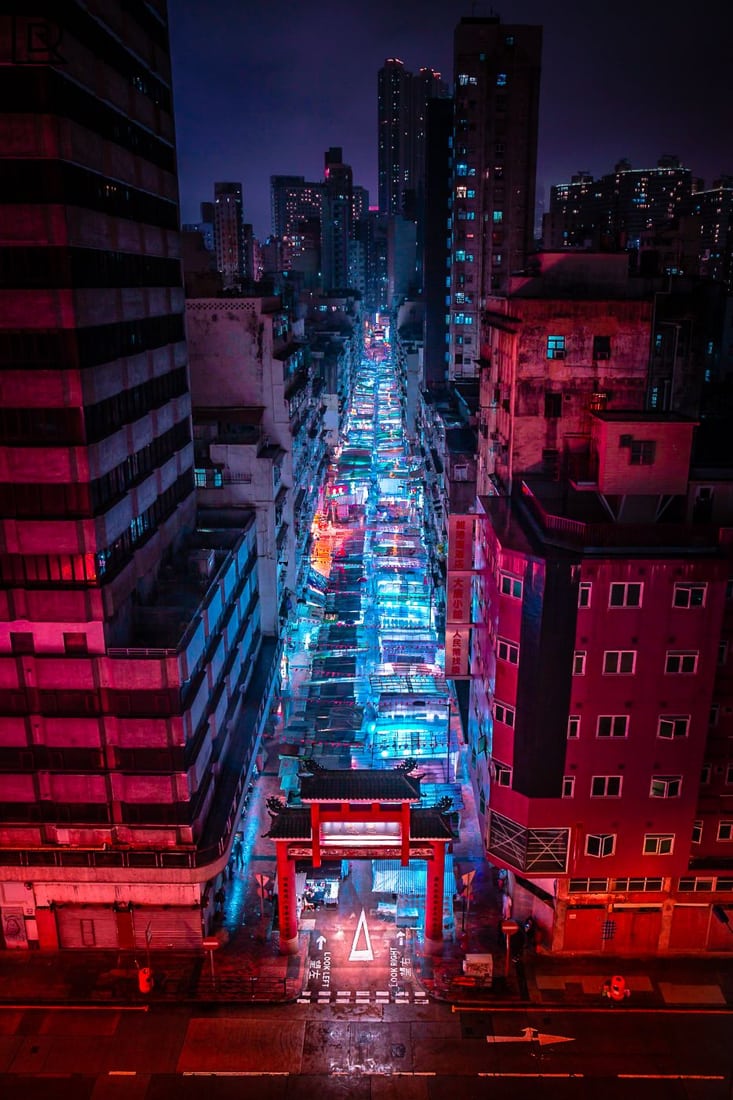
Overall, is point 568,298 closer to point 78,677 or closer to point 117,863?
point 78,677

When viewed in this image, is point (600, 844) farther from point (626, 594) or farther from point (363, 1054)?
point (363, 1054)

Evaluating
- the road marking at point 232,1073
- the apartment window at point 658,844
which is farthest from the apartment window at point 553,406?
the road marking at point 232,1073

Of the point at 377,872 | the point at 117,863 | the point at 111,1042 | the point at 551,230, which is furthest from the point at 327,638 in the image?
the point at 551,230

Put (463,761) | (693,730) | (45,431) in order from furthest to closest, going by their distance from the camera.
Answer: (463,761)
(693,730)
(45,431)

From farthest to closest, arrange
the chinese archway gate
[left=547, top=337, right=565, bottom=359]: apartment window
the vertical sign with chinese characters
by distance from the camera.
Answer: the vertical sign with chinese characters < [left=547, top=337, right=565, bottom=359]: apartment window < the chinese archway gate

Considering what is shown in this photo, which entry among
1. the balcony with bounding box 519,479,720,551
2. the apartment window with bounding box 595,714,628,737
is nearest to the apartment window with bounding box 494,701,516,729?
the apartment window with bounding box 595,714,628,737

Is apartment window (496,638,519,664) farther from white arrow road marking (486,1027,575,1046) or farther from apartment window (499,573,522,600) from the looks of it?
white arrow road marking (486,1027,575,1046)

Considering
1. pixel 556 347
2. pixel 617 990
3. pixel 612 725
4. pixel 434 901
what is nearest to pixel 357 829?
pixel 434 901
